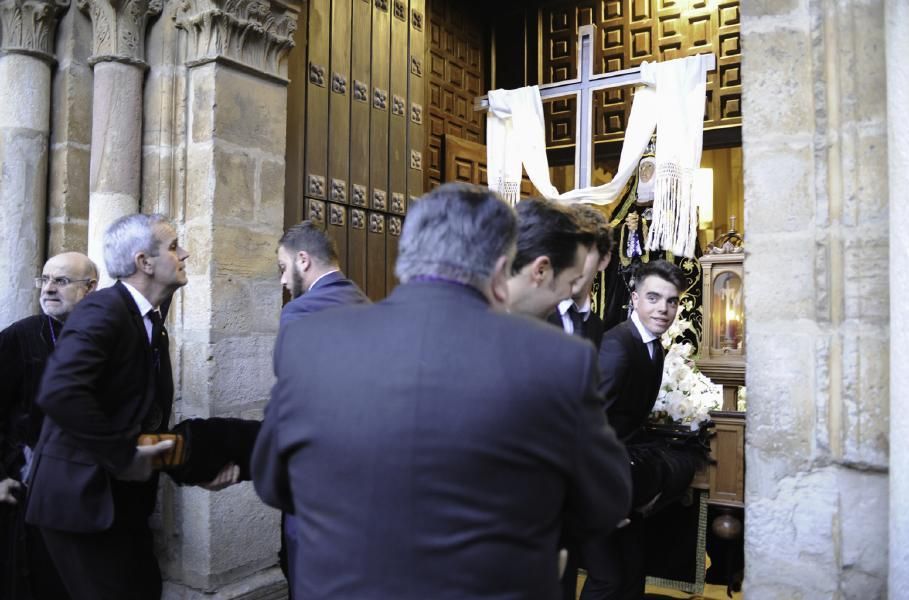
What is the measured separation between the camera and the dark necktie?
311 centimetres

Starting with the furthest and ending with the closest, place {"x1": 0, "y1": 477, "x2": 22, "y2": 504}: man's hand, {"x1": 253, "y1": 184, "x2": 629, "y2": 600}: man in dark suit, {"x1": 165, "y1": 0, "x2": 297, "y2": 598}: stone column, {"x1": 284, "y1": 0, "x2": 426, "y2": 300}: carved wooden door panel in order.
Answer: {"x1": 284, "y1": 0, "x2": 426, "y2": 300}: carved wooden door panel → {"x1": 165, "y1": 0, "x2": 297, "y2": 598}: stone column → {"x1": 0, "y1": 477, "x2": 22, "y2": 504}: man's hand → {"x1": 253, "y1": 184, "x2": 629, "y2": 600}: man in dark suit

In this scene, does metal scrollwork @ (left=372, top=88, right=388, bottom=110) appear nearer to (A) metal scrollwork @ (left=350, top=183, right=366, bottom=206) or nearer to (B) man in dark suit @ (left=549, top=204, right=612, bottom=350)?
(A) metal scrollwork @ (left=350, top=183, right=366, bottom=206)

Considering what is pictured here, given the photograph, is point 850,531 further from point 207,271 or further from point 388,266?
point 388,266

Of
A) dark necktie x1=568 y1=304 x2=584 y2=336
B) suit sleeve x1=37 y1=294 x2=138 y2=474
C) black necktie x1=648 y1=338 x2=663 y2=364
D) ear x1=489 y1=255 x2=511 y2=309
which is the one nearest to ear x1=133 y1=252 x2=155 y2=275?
suit sleeve x1=37 y1=294 x2=138 y2=474

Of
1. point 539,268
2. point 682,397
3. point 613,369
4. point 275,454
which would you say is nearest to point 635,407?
point 613,369

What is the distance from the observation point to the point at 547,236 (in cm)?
208

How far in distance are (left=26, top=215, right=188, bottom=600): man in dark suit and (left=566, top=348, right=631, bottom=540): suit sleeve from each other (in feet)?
5.14

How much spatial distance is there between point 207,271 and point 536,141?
330 cm

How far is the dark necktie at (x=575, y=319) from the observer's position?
10.2ft

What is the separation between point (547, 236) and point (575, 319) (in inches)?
42.9

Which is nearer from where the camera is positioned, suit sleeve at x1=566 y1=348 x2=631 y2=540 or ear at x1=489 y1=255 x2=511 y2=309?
suit sleeve at x1=566 y1=348 x2=631 y2=540

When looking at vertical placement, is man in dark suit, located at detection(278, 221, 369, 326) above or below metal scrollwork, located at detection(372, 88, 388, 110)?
below

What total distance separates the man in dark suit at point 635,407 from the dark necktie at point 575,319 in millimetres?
124

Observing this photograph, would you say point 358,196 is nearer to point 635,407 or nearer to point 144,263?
point 144,263
